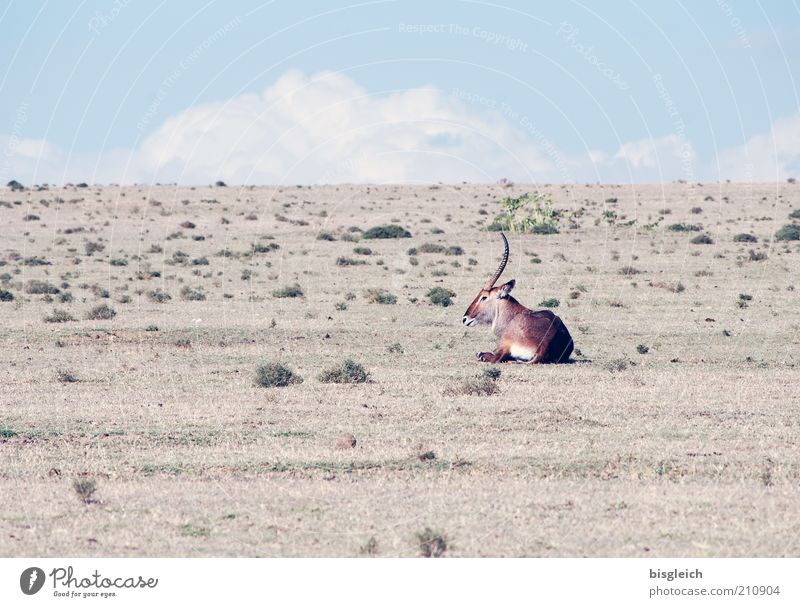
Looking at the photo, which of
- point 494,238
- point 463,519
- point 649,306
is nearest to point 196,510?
point 463,519

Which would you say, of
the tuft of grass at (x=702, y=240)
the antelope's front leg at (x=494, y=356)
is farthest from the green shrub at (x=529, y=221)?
the antelope's front leg at (x=494, y=356)

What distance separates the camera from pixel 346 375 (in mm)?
19594

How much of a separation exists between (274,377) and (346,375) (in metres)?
1.12

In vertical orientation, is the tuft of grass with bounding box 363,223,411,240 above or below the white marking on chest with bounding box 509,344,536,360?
above

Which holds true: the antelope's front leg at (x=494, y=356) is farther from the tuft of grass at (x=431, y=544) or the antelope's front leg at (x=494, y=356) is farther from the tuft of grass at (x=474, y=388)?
the tuft of grass at (x=431, y=544)

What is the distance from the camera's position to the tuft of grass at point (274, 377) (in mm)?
19359

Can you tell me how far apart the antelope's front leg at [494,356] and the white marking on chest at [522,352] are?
135 millimetres

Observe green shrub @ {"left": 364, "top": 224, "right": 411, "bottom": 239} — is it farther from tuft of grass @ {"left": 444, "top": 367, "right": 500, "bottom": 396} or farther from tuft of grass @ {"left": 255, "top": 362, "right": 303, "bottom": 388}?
tuft of grass @ {"left": 444, "top": 367, "right": 500, "bottom": 396}

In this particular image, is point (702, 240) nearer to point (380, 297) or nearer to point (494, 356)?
point (380, 297)

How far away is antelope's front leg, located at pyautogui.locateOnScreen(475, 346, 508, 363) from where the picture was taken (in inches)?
854

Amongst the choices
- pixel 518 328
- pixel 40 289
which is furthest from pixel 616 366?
pixel 40 289

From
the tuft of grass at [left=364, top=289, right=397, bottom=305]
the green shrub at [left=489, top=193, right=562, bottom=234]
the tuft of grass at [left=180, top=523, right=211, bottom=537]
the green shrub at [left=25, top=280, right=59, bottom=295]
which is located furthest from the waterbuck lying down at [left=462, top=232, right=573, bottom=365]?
the green shrub at [left=489, top=193, right=562, bottom=234]

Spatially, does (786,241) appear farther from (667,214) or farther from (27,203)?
(27,203)

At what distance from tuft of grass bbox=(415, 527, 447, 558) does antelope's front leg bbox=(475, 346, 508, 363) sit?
11.9 metres
